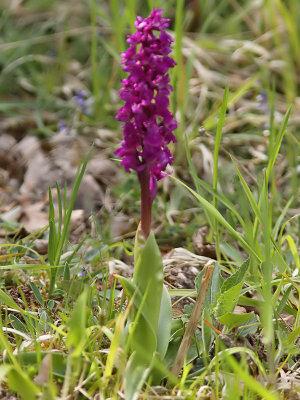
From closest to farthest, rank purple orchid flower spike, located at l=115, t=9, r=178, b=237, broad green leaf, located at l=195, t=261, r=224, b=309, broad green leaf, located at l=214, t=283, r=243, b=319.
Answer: purple orchid flower spike, located at l=115, t=9, r=178, b=237
broad green leaf, located at l=214, t=283, r=243, b=319
broad green leaf, located at l=195, t=261, r=224, b=309

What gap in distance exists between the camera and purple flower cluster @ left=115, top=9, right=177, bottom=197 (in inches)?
54.9

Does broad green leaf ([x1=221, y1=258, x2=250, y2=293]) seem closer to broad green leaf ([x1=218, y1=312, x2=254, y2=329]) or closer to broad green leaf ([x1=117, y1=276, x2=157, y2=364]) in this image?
broad green leaf ([x1=218, y1=312, x2=254, y2=329])

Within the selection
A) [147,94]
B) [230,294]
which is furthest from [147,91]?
[230,294]

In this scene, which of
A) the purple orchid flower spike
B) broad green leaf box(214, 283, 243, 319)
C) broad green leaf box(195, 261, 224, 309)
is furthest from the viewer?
broad green leaf box(195, 261, 224, 309)

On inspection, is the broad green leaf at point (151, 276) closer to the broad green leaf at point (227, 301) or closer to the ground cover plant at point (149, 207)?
the ground cover plant at point (149, 207)

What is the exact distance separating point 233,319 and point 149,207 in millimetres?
375

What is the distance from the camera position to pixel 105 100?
134 inches

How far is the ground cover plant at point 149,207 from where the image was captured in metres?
1.42

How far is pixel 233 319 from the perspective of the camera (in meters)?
1.55

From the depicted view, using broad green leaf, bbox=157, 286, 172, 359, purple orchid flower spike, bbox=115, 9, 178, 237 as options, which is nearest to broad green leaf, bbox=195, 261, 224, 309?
broad green leaf, bbox=157, 286, 172, 359

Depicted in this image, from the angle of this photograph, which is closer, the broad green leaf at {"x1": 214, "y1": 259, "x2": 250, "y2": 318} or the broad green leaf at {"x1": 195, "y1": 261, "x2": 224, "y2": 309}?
the broad green leaf at {"x1": 214, "y1": 259, "x2": 250, "y2": 318}

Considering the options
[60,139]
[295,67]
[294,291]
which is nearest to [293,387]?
[294,291]

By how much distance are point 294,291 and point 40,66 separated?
8.69ft

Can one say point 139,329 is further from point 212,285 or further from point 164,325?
point 212,285
